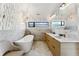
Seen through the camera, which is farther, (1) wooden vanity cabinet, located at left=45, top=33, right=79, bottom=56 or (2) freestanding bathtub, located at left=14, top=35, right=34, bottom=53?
(2) freestanding bathtub, located at left=14, top=35, right=34, bottom=53

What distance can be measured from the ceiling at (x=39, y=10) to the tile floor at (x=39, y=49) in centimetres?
37

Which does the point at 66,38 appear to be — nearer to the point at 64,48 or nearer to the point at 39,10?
the point at 64,48

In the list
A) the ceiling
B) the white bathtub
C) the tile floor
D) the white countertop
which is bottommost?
the tile floor

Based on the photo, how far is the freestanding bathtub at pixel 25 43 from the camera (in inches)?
62.3

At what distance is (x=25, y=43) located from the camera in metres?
1.62

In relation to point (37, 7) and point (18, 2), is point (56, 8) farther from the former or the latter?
point (18, 2)

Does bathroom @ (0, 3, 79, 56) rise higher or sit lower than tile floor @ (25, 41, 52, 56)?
higher

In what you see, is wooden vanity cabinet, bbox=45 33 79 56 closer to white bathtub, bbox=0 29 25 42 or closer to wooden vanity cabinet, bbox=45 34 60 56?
wooden vanity cabinet, bbox=45 34 60 56

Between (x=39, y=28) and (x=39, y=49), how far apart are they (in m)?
0.29

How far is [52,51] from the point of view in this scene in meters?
1.56

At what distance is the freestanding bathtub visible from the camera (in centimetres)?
158

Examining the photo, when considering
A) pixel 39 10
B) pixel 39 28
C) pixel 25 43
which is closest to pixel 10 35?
pixel 25 43

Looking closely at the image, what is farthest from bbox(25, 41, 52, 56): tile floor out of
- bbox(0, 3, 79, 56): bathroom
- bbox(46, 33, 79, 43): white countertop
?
bbox(46, 33, 79, 43): white countertop

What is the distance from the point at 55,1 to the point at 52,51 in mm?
663
